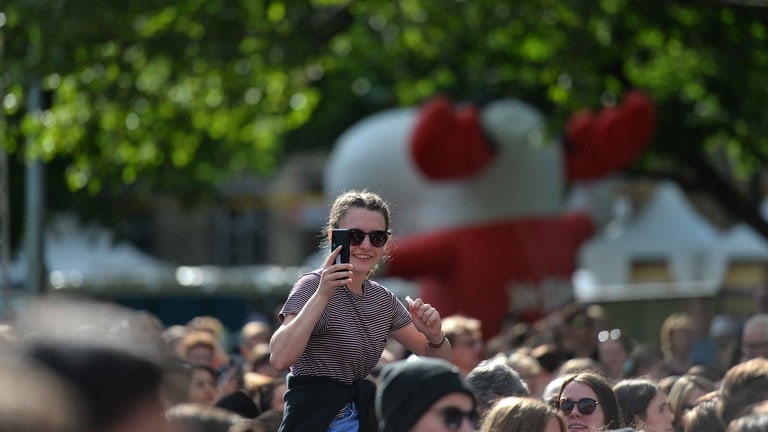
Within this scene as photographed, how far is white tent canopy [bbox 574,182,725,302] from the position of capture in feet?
79.6

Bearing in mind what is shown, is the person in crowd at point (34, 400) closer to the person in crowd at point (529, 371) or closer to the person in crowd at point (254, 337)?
the person in crowd at point (529, 371)

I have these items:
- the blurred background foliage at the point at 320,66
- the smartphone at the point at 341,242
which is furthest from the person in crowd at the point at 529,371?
the blurred background foliage at the point at 320,66

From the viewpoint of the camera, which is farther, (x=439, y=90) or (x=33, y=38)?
(x=439, y=90)

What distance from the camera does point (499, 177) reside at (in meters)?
14.4

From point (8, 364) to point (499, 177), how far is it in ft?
39.5

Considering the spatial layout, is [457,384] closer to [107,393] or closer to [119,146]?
[107,393]

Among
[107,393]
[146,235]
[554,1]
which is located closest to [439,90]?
[554,1]

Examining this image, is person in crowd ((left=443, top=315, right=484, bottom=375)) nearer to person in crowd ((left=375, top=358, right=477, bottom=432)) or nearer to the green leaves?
person in crowd ((left=375, top=358, right=477, bottom=432))

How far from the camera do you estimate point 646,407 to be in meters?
5.58

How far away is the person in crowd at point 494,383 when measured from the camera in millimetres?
5410

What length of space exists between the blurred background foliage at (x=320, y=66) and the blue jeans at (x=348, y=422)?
6.17 metres

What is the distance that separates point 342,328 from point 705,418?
1.56 meters

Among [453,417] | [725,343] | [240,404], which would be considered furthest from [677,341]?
[453,417]

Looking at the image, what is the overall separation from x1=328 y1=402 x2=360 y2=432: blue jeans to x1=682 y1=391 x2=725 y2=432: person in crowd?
4.56 ft
